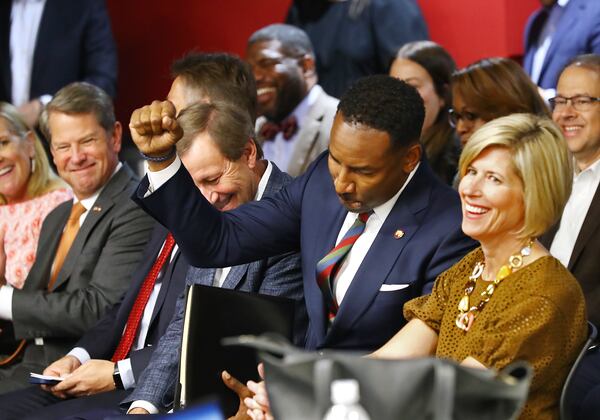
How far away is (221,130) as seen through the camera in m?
3.37

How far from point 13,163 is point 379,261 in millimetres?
2218

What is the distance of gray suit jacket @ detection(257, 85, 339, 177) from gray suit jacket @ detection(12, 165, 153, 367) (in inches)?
43.4

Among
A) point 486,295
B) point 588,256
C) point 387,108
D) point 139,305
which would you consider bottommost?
point 139,305

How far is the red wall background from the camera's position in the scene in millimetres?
5539

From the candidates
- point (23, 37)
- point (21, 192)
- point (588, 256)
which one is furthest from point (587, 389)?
point (23, 37)

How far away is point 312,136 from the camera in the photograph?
516 centimetres

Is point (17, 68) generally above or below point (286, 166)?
above

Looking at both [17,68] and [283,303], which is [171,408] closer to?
[283,303]

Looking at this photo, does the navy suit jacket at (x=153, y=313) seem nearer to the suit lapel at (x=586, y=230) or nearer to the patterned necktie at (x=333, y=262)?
the patterned necktie at (x=333, y=262)

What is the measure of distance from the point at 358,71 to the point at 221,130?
2.22 metres

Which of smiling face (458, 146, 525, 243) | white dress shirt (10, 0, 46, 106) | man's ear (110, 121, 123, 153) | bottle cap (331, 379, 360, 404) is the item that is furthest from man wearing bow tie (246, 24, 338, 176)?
bottle cap (331, 379, 360, 404)

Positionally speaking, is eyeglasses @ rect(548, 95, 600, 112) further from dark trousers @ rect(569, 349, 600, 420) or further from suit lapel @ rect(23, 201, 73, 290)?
suit lapel @ rect(23, 201, 73, 290)

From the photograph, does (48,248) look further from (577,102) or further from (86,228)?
(577,102)

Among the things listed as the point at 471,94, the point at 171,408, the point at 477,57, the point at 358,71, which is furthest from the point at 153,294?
the point at 477,57
